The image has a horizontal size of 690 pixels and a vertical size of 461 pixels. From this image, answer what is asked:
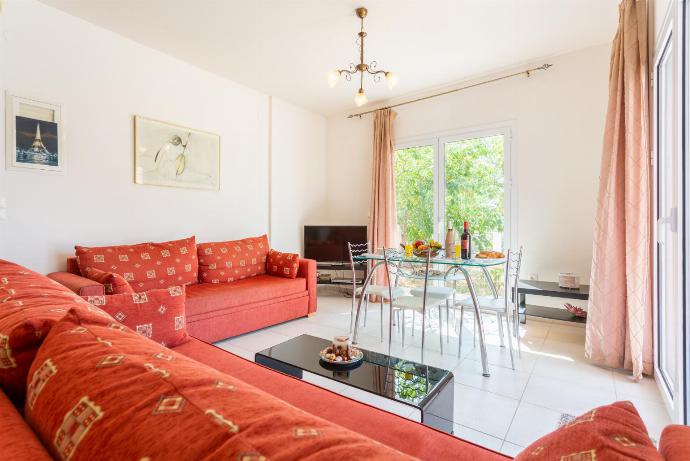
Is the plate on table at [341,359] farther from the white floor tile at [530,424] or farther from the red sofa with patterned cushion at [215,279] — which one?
the red sofa with patterned cushion at [215,279]

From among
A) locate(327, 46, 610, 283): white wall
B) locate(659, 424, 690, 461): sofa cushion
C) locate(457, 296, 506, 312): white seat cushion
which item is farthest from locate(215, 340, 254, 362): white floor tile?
locate(327, 46, 610, 283): white wall

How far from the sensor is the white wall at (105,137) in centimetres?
270

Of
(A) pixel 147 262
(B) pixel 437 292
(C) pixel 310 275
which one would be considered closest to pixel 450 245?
(B) pixel 437 292

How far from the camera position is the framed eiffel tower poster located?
2648mm

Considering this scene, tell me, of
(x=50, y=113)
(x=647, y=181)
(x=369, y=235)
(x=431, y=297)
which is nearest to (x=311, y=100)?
(x=369, y=235)

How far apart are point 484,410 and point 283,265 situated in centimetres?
257

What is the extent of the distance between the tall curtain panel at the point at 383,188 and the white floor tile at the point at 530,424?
2866mm

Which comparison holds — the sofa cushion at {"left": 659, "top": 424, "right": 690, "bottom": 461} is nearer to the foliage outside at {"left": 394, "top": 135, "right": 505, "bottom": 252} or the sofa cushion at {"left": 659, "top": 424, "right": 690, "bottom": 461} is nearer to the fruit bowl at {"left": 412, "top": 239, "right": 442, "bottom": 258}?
the fruit bowl at {"left": 412, "top": 239, "right": 442, "bottom": 258}

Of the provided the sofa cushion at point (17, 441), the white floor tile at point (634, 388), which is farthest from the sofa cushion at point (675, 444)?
the white floor tile at point (634, 388)

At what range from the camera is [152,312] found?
1692 millimetres

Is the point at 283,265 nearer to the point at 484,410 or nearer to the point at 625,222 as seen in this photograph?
the point at 484,410

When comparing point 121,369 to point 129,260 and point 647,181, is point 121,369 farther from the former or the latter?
point 647,181

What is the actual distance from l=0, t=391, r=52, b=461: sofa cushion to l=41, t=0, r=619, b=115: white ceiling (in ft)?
10.0

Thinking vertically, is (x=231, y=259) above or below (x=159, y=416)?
below
